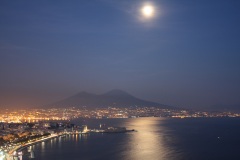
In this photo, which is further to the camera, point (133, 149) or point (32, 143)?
point (32, 143)

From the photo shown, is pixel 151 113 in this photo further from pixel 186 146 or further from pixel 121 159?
pixel 121 159

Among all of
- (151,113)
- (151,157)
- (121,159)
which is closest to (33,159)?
(121,159)

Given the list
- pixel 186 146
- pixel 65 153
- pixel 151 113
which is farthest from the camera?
pixel 151 113

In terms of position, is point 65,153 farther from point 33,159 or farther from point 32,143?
point 32,143

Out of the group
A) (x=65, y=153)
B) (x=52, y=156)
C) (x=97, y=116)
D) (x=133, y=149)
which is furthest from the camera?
(x=97, y=116)

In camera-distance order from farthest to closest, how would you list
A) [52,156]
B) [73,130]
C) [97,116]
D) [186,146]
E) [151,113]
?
1. [151,113]
2. [97,116]
3. [73,130]
4. [186,146]
5. [52,156]

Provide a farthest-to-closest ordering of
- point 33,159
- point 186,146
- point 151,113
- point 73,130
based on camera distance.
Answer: point 151,113
point 73,130
point 186,146
point 33,159

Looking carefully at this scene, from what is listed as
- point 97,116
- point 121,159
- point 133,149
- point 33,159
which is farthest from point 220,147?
point 97,116

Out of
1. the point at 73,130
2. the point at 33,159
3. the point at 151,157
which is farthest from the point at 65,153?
the point at 73,130

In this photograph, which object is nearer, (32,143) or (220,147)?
(220,147)
